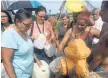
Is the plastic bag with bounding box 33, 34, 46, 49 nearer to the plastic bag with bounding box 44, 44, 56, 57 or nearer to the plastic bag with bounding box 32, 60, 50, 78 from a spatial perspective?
the plastic bag with bounding box 44, 44, 56, 57

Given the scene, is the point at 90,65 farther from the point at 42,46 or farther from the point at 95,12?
the point at 95,12

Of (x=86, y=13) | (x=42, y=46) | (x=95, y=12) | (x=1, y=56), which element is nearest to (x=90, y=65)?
(x=86, y=13)

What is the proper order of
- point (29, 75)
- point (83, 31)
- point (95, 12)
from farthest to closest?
point (95, 12)
point (83, 31)
point (29, 75)

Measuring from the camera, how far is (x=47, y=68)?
3684 mm

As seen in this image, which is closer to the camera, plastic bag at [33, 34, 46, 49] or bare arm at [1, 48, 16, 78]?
bare arm at [1, 48, 16, 78]

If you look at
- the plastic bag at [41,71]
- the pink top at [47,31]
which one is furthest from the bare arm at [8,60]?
the pink top at [47,31]

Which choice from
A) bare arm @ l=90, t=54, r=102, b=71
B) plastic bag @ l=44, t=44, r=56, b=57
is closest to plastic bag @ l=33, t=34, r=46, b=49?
plastic bag @ l=44, t=44, r=56, b=57

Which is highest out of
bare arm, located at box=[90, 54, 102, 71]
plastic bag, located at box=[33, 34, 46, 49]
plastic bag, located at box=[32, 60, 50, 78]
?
bare arm, located at box=[90, 54, 102, 71]

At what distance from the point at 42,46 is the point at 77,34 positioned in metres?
0.81

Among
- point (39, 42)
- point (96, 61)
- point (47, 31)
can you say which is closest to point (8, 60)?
point (96, 61)

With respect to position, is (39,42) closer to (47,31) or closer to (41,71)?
(47,31)

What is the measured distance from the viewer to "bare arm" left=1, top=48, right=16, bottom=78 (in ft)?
9.85

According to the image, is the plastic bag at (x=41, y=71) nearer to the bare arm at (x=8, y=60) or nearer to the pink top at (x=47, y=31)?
the bare arm at (x=8, y=60)

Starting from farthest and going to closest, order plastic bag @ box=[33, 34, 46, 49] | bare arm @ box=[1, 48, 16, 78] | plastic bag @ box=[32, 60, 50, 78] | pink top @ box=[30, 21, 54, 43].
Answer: pink top @ box=[30, 21, 54, 43] < plastic bag @ box=[33, 34, 46, 49] < plastic bag @ box=[32, 60, 50, 78] < bare arm @ box=[1, 48, 16, 78]
